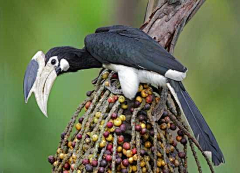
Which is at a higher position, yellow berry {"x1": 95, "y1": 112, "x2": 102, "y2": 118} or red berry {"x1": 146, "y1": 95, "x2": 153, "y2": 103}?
red berry {"x1": 146, "y1": 95, "x2": 153, "y2": 103}

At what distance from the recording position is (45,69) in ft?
4.86

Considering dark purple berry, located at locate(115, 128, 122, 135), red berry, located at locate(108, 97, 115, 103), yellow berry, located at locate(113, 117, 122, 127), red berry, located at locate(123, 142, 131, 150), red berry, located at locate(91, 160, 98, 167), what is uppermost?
red berry, located at locate(108, 97, 115, 103)

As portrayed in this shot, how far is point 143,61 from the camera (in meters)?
1.47

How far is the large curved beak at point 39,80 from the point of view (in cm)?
141

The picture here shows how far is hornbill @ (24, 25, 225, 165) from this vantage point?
4.60 feet

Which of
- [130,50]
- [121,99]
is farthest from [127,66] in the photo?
[121,99]

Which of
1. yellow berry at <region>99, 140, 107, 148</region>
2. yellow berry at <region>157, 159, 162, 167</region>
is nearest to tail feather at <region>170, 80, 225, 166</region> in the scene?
yellow berry at <region>157, 159, 162, 167</region>

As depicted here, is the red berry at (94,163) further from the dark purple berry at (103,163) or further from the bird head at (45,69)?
the bird head at (45,69)

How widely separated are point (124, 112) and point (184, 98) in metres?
0.18

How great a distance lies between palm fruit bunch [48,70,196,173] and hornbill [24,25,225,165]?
0.05m

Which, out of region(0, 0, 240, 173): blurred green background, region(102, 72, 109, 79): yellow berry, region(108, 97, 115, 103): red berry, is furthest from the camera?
region(0, 0, 240, 173): blurred green background

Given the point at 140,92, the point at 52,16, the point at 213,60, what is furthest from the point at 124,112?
the point at 213,60

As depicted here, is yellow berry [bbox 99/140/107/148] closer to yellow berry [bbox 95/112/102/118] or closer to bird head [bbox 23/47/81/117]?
yellow berry [bbox 95/112/102/118]

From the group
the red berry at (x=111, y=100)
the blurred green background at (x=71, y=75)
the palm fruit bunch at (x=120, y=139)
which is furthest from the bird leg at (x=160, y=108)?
the blurred green background at (x=71, y=75)
